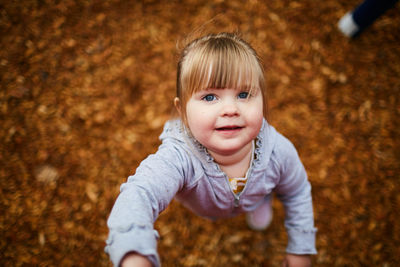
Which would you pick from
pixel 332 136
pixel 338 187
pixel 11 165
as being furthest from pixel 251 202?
pixel 11 165

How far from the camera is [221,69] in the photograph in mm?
921

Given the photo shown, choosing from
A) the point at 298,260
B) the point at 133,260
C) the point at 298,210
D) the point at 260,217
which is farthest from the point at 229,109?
the point at 260,217

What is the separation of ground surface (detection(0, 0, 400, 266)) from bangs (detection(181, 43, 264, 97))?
0.79 meters

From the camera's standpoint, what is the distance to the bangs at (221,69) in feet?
3.02

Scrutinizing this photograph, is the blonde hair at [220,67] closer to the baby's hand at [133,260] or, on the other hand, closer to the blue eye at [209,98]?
the blue eye at [209,98]

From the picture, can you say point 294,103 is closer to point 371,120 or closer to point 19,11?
point 371,120

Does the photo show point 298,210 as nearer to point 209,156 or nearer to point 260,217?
point 260,217

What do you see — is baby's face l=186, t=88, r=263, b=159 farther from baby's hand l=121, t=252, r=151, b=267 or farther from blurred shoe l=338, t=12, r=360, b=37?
blurred shoe l=338, t=12, r=360, b=37

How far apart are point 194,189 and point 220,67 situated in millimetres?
499

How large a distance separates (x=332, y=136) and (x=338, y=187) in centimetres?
39

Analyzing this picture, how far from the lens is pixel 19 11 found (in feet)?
7.49

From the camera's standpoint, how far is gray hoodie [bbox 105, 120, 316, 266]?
732 mm

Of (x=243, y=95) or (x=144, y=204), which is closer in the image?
(x=144, y=204)

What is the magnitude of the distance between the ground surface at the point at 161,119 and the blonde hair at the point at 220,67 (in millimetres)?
761
